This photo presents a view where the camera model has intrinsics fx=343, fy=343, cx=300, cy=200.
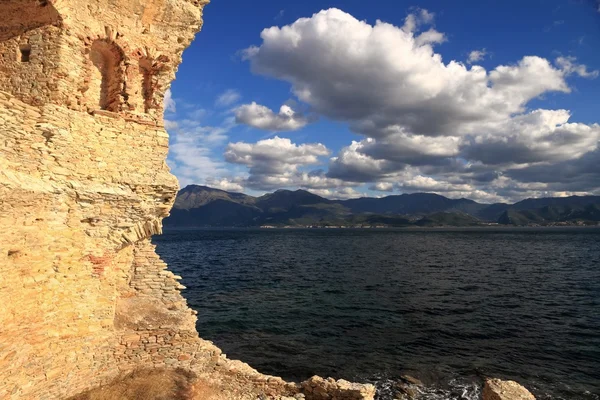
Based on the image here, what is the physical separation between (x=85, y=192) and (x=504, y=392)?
18.9m

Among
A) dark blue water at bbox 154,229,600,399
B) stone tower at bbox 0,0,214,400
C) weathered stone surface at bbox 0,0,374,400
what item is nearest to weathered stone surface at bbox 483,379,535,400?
dark blue water at bbox 154,229,600,399

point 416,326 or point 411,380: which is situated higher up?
point 416,326

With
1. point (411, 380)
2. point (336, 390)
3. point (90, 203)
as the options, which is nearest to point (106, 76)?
point (90, 203)

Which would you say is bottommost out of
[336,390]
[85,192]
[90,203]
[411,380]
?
[411,380]

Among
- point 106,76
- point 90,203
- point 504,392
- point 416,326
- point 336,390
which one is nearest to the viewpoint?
point 90,203

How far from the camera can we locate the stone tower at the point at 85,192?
986cm

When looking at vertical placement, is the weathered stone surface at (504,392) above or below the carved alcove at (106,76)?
below

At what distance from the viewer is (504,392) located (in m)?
15.3

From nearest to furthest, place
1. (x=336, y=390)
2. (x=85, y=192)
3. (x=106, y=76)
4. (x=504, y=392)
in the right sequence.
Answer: (x=85, y=192) → (x=106, y=76) → (x=336, y=390) → (x=504, y=392)

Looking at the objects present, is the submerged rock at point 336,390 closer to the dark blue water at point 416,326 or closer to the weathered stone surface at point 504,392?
the dark blue water at point 416,326

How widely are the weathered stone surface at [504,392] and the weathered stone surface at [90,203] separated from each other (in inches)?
246

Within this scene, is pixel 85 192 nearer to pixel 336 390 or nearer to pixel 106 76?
pixel 106 76

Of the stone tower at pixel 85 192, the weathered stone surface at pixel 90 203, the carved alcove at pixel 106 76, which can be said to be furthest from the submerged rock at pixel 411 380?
the carved alcove at pixel 106 76

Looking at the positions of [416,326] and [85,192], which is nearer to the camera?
[85,192]
